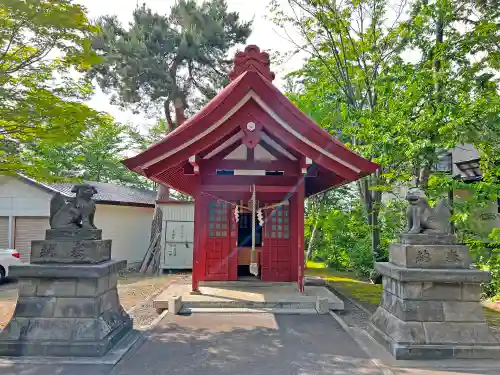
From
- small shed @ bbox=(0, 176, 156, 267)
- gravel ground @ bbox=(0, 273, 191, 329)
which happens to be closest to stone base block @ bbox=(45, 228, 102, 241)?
gravel ground @ bbox=(0, 273, 191, 329)

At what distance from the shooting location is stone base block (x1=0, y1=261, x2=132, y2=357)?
4477 mm

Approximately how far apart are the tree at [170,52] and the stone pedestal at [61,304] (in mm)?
11635

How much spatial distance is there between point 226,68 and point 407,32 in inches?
311

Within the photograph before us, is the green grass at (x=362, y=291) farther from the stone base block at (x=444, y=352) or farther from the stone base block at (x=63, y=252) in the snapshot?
the stone base block at (x=63, y=252)

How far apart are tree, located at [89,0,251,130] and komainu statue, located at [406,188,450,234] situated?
1223 cm

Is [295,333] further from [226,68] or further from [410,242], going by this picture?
[226,68]

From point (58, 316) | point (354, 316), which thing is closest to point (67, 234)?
point (58, 316)

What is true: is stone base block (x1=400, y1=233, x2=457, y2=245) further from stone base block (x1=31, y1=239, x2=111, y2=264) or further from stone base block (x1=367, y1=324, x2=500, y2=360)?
stone base block (x1=31, y1=239, x2=111, y2=264)

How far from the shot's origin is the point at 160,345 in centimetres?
504

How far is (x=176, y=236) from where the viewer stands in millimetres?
14008

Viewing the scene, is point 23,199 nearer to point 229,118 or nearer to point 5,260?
point 5,260

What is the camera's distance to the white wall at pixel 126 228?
47.5ft

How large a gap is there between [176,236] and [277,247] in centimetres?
631

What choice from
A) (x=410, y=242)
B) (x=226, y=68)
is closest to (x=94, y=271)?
(x=410, y=242)
